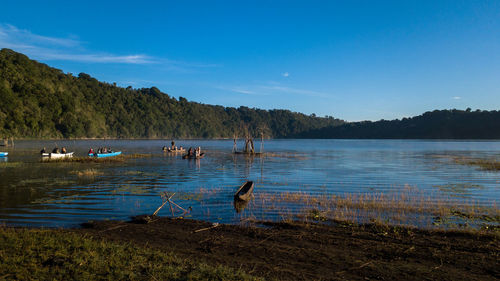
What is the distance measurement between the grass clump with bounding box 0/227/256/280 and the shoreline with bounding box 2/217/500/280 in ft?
2.73

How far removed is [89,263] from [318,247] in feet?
22.8

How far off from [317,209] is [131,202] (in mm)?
10654

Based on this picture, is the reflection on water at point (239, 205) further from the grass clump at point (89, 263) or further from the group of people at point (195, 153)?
the group of people at point (195, 153)

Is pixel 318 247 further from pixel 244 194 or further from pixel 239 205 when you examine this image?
pixel 244 194

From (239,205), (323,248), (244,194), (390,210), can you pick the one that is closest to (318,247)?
(323,248)

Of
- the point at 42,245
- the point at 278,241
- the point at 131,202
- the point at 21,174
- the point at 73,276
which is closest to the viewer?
the point at 73,276

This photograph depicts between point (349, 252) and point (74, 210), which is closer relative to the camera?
point (349, 252)

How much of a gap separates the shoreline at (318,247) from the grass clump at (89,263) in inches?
32.8

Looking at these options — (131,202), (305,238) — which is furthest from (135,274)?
(131,202)

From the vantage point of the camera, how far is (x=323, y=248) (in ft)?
36.6

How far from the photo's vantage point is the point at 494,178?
110ft

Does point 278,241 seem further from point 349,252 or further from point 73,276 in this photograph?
point 73,276

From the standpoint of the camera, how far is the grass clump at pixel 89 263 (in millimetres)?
7770

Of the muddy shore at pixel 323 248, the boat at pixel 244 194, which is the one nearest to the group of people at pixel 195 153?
the boat at pixel 244 194
